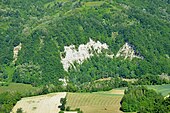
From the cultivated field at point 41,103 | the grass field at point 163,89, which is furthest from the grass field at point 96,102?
the grass field at point 163,89

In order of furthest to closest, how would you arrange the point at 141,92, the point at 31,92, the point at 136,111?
the point at 31,92
the point at 141,92
the point at 136,111

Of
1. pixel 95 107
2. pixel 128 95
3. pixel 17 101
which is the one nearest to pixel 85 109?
pixel 95 107

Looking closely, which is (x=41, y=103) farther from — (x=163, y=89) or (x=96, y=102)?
(x=163, y=89)

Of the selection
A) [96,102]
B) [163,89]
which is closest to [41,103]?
[96,102]

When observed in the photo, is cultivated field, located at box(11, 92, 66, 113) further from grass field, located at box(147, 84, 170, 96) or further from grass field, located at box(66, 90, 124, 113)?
grass field, located at box(147, 84, 170, 96)

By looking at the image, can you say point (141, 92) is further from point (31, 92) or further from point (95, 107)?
point (31, 92)

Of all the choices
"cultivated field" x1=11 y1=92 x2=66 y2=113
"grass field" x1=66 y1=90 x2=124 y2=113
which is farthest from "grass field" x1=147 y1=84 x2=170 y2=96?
"cultivated field" x1=11 y1=92 x2=66 y2=113
